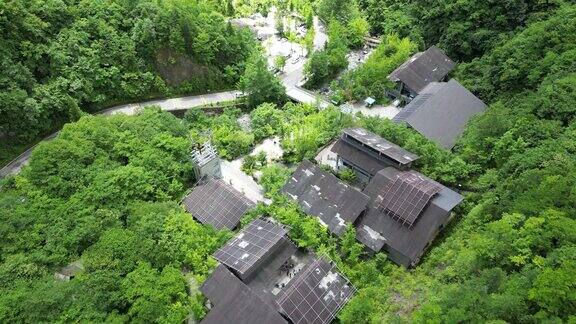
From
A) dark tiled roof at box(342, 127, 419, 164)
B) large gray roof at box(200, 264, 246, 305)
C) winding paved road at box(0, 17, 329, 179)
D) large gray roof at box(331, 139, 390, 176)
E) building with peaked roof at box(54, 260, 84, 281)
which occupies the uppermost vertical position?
dark tiled roof at box(342, 127, 419, 164)

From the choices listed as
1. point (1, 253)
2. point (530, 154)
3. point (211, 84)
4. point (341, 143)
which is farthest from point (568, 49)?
point (1, 253)

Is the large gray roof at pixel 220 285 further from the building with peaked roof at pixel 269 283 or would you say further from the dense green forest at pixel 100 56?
the dense green forest at pixel 100 56

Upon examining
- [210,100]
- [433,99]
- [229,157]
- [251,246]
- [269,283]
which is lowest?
[269,283]

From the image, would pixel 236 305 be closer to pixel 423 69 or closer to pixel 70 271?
pixel 70 271

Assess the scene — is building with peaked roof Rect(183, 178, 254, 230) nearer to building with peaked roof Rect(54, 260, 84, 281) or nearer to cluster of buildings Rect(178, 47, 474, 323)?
cluster of buildings Rect(178, 47, 474, 323)

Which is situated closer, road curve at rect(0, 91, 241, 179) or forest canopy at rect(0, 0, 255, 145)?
forest canopy at rect(0, 0, 255, 145)

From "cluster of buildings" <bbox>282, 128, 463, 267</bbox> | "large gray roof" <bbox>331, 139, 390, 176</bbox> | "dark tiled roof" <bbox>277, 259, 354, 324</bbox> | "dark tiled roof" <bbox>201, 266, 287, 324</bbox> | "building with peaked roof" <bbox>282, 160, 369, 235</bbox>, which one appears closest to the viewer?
"dark tiled roof" <bbox>201, 266, 287, 324</bbox>

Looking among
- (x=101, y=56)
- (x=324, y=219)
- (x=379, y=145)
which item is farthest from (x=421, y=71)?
(x=101, y=56)

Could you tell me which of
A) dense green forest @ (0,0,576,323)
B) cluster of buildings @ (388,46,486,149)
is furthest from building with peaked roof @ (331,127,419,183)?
cluster of buildings @ (388,46,486,149)

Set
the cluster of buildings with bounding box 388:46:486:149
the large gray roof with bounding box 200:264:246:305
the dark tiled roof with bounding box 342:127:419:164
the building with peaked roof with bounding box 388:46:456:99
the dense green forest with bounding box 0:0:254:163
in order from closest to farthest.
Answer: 1. the large gray roof with bounding box 200:264:246:305
2. the dark tiled roof with bounding box 342:127:419:164
3. the cluster of buildings with bounding box 388:46:486:149
4. the dense green forest with bounding box 0:0:254:163
5. the building with peaked roof with bounding box 388:46:456:99
